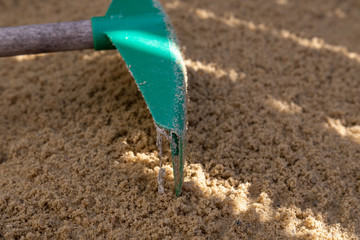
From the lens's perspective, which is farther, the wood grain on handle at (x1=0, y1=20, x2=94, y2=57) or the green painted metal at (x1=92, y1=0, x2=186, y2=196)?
the wood grain on handle at (x1=0, y1=20, x2=94, y2=57)

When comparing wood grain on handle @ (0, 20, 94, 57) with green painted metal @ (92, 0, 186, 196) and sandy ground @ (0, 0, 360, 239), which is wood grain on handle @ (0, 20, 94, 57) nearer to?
green painted metal @ (92, 0, 186, 196)

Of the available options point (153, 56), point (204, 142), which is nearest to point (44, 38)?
point (153, 56)

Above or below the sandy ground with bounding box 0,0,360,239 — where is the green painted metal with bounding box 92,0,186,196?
above

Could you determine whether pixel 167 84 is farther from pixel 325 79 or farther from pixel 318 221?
pixel 325 79

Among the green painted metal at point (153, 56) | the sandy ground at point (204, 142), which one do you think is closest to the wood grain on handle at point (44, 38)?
the green painted metal at point (153, 56)

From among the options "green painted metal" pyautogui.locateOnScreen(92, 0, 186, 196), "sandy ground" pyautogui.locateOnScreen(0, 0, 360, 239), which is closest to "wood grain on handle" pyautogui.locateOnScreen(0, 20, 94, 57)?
"green painted metal" pyautogui.locateOnScreen(92, 0, 186, 196)

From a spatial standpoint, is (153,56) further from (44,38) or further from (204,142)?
(44,38)
